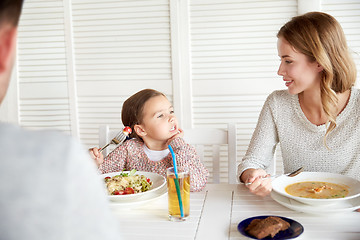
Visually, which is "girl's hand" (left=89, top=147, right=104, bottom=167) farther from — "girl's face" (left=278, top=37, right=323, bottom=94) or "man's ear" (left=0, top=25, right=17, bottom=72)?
"man's ear" (left=0, top=25, right=17, bottom=72)

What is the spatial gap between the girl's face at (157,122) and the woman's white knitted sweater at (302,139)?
14.3 inches

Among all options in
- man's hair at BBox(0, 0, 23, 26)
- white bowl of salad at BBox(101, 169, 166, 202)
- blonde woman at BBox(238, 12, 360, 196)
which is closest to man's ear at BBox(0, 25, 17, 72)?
man's hair at BBox(0, 0, 23, 26)

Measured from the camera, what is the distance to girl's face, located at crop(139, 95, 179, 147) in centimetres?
189

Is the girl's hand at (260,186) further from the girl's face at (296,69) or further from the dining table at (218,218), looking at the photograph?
the girl's face at (296,69)

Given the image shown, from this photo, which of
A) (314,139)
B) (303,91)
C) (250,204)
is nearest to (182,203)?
(250,204)

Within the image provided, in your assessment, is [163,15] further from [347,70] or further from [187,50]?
[347,70]

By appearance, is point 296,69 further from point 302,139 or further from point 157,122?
point 157,122

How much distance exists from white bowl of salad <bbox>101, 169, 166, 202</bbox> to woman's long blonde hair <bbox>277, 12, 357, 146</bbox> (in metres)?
0.74

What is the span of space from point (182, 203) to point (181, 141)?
596 millimetres

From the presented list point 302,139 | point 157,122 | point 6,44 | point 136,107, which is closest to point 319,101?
point 302,139

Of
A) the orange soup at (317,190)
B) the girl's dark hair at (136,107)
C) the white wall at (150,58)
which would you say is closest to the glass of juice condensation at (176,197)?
the orange soup at (317,190)

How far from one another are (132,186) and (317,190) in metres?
0.62

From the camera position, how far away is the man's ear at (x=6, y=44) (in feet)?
1.54

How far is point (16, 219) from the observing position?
0.43m
